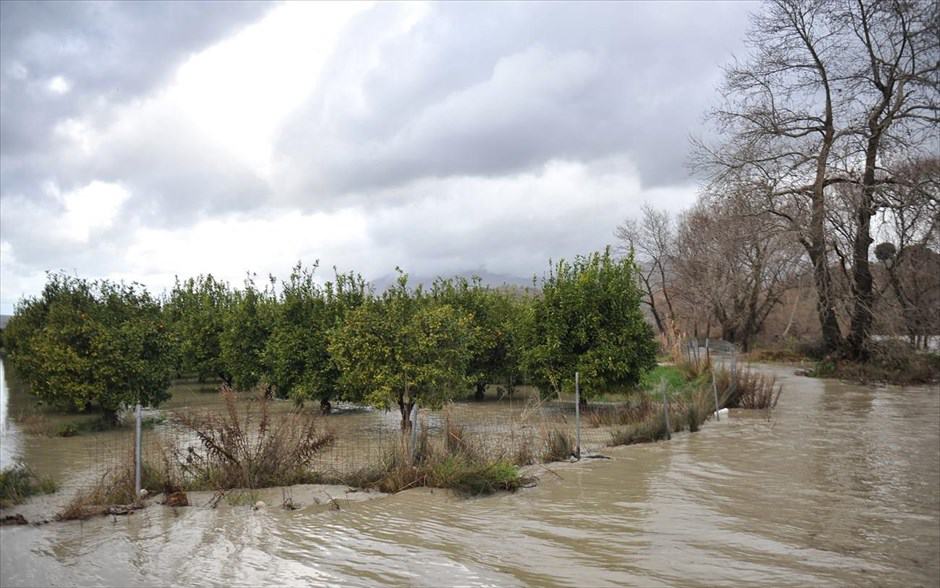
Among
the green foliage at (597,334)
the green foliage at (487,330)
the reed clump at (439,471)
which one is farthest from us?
the green foliage at (487,330)

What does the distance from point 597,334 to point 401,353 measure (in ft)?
20.9

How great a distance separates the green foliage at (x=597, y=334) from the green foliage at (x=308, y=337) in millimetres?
5376

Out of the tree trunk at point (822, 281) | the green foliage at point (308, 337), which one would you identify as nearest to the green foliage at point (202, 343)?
the green foliage at point (308, 337)

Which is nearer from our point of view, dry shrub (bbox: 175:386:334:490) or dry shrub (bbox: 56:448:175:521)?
dry shrub (bbox: 56:448:175:521)

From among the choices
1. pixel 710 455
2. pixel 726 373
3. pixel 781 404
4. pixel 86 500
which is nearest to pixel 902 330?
pixel 781 404

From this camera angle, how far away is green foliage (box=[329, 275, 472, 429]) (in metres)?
15.2

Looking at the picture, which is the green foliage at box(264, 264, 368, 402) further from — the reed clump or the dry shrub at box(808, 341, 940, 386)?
the dry shrub at box(808, 341, 940, 386)

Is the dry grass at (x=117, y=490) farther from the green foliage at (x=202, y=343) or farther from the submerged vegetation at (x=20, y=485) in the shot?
the green foliage at (x=202, y=343)

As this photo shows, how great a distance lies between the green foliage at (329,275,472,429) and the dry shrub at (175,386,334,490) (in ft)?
15.6

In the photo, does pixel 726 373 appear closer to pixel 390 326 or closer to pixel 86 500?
pixel 390 326

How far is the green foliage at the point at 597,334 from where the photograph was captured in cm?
1905

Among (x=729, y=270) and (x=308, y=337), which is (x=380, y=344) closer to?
(x=308, y=337)

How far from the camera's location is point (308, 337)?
63.6 feet

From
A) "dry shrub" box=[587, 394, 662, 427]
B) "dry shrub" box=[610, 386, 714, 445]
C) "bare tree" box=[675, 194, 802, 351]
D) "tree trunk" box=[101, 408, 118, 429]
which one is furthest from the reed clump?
"bare tree" box=[675, 194, 802, 351]
